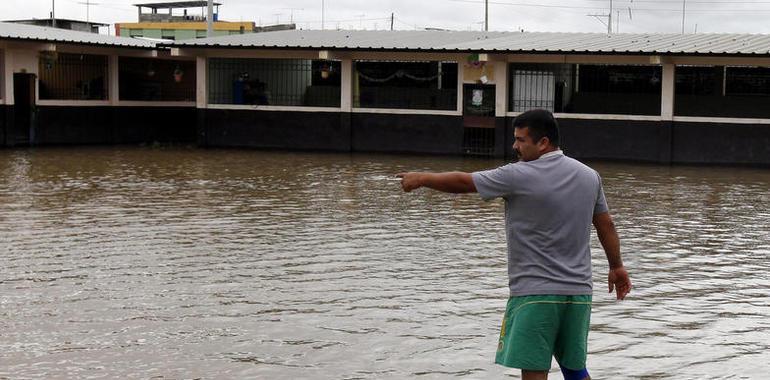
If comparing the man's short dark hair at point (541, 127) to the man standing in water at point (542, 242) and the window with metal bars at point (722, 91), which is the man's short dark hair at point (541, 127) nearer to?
the man standing in water at point (542, 242)

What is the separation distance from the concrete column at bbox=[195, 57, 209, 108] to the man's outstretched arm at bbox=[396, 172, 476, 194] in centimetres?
2663

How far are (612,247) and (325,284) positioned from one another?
4.55 m

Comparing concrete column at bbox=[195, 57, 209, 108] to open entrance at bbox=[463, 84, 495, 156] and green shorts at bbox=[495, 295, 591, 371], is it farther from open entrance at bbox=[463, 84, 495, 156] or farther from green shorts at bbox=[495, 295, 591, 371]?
green shorts at bbox=[495, 295, 591, 371]

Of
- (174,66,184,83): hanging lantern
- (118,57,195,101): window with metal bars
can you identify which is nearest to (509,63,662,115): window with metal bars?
(174,66,184,83): hanging lantern

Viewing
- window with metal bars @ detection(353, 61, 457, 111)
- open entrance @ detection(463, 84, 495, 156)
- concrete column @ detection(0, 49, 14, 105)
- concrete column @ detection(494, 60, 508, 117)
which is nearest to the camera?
concrete column @ detection(494, 60, 508, 117)

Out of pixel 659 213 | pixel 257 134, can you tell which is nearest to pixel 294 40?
pixel 257 134

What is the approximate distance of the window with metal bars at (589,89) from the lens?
28.8m

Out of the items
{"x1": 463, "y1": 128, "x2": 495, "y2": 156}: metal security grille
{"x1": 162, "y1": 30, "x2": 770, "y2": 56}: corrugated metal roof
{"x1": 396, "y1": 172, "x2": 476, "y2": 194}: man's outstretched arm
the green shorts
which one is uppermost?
{"x1": 162, "y1": 30, "x2": 770, "y2": 56}: corrugated metal roof

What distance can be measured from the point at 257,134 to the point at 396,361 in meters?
24.3

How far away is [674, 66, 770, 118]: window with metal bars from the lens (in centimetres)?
2761

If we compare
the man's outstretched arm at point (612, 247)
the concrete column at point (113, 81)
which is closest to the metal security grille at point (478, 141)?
the concrete column at point (113, 81)

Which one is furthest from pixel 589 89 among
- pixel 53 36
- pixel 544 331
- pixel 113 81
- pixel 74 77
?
pixel 544 331

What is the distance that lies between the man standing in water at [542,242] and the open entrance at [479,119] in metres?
23.7

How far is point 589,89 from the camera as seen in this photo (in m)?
29.9
